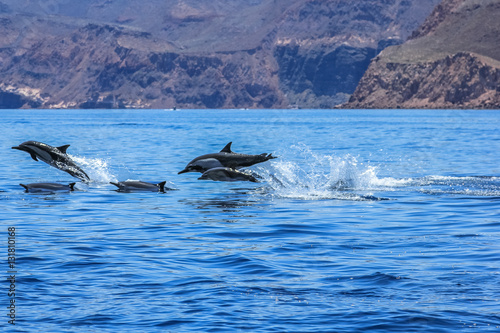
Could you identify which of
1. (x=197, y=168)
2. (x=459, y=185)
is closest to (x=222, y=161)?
(x=197, y=168)

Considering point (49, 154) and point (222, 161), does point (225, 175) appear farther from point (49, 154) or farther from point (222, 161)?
point (49, 154)

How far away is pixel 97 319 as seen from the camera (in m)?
12.3

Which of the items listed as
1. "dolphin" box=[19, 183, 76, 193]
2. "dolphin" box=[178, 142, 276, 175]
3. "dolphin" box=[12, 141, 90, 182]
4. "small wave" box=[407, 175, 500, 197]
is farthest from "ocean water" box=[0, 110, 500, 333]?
"dolphin" box=[178, 142, 276, 175]

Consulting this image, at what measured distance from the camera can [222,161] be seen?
2714 centimetres

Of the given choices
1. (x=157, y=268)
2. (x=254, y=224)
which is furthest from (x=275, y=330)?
(x=254, y=224)

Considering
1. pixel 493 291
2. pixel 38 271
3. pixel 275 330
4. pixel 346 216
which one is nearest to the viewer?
pixel 275 330

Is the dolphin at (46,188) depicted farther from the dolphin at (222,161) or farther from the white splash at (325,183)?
the white splash at (325,183)

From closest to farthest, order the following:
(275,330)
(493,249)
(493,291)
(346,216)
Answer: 1. (275,330)
2. (493,291)
3. (493,249)
4. (346,216)

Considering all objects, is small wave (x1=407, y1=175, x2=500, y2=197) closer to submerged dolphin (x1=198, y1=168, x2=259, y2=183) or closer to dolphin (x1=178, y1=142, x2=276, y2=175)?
dolphin (x1=178, y1=142, x2=276, y2=175)

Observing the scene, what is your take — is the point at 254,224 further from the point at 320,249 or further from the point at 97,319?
the point at 97,319

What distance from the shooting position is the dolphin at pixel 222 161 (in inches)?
1062

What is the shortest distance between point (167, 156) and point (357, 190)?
91.3 ft

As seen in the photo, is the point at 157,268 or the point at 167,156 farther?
the point at 167,156

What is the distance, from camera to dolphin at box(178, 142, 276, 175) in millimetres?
26969
